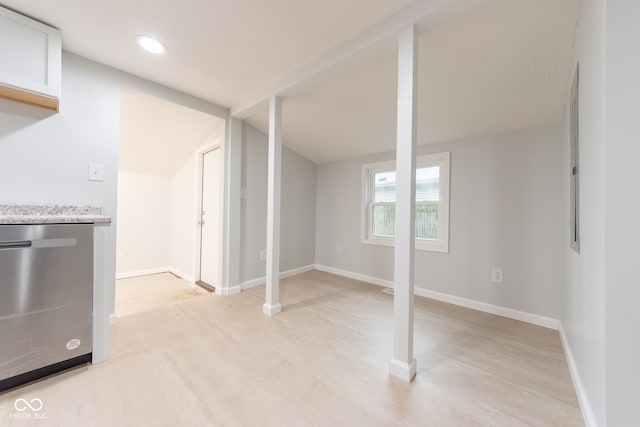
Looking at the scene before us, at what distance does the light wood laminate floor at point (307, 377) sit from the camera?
121cm

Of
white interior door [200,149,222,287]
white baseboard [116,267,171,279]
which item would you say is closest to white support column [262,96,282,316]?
white interior door [200,149,222,287]

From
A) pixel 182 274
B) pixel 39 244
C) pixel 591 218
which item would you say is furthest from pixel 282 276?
pixel 591 218

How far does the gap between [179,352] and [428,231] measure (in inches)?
108

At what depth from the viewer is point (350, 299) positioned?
9.41 ft

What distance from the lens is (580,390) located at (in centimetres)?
131

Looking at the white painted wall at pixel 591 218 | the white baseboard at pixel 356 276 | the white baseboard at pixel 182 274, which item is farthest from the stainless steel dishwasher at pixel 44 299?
the white baseboard at pixel 356 276

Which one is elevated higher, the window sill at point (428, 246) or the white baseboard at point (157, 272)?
the window sill at point (428, 246)

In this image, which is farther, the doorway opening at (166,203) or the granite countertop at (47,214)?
the doorway opening at (166,203)

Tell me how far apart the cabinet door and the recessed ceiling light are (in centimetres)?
49

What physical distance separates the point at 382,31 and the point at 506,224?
209cm

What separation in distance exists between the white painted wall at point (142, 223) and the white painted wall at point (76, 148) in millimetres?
1759

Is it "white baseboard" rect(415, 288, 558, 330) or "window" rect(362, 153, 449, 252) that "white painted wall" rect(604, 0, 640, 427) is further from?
"window" rect(362, 153, 449, 252)

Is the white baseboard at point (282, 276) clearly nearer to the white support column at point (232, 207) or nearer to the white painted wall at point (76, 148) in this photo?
the white support column at point (232, 207)

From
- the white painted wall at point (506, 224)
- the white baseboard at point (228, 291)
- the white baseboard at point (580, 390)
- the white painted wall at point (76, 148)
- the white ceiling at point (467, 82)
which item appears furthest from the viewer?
the white baseboard at point (228, 291)
